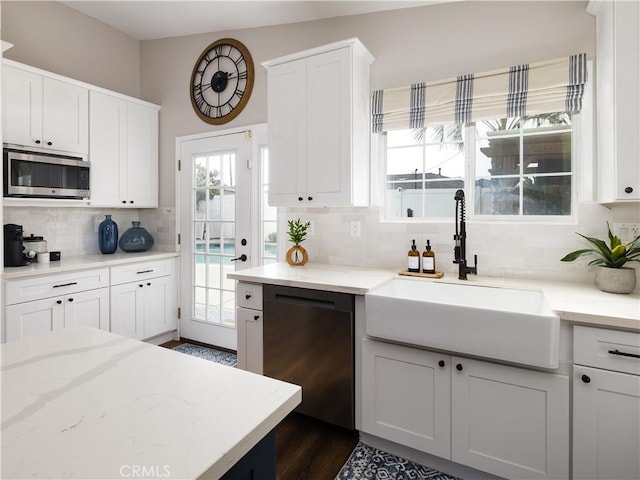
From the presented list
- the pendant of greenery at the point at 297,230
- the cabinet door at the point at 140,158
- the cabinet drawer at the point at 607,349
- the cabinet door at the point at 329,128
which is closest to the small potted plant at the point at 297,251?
the pendant of greenery at the point at 297,230

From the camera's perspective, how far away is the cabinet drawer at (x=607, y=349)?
4.63ft

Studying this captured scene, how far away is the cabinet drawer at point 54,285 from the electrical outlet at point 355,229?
2.09 m

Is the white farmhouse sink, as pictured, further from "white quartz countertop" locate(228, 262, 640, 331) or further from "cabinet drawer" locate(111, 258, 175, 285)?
"cabinet drawer" locate(111, 258, 175, 285)

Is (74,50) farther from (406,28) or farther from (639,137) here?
(639,137)

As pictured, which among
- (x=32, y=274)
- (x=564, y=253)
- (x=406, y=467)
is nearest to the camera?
(x=406, y=467)

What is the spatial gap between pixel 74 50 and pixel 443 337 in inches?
155

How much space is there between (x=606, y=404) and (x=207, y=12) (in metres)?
3.71

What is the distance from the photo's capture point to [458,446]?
174 cm

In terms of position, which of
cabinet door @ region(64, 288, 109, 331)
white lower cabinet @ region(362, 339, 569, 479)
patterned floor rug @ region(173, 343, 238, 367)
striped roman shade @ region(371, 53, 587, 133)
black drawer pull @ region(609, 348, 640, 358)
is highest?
striped roman shade @ region(371, 53, 587, 133)

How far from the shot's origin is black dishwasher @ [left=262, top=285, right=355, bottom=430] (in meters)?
2.04

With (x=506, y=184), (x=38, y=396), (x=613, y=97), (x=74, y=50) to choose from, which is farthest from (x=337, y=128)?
(x=74, y=50)

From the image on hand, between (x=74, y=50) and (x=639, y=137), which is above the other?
(x=74, y=50)

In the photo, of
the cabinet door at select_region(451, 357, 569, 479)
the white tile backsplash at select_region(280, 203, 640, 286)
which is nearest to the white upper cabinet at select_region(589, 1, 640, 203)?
the white tile backsplash at select_region(280, 203, 640, 286)

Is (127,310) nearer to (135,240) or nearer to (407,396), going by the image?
(135,240)
